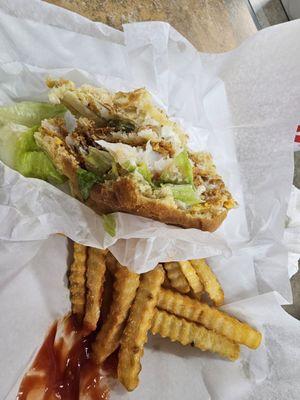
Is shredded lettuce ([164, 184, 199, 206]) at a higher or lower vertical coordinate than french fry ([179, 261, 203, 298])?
higher

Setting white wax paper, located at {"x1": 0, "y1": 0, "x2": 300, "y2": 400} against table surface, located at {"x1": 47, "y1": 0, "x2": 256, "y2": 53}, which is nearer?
white wax paper, located at {"x1": 0, "y1": 0, "x2": 300, "y2": 400}

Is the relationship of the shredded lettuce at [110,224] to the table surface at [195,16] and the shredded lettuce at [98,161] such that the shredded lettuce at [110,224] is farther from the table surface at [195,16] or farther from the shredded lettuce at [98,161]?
the table surface at [195,16]

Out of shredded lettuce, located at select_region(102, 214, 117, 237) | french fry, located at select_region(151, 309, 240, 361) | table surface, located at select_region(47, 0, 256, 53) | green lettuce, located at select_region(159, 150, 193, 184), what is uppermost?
table surface, located at select_region(47, 0, 256, 53)

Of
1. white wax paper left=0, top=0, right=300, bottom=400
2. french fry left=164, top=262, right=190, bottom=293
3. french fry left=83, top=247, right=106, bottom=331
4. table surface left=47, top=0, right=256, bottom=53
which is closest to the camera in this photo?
white wax paper left=0, top=0, right=300, bottom=400

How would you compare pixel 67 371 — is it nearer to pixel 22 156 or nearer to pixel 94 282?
pixel 94 282

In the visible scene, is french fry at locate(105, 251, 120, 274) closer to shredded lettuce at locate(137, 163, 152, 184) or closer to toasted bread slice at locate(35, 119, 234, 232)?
toasted bread slice at locate(35, 119, 234, 232)

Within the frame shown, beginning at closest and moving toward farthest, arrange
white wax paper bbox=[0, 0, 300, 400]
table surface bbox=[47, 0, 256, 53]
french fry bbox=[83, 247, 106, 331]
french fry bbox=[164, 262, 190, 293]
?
white wax paper bbox=[0, 0, 300, 400] < french fry bbox=[83, 247, 106, 331] < french fry bbox=[164, 262, 190, 293] < table surface bbox=[47, 0, 256, 53]

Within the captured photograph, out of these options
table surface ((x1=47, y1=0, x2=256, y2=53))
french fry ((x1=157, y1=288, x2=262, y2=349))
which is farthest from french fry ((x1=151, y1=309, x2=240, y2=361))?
table surface ((x1=47, y1=0, x2=256, y2=53))
